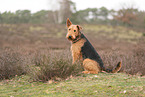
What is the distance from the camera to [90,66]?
510 centimetres

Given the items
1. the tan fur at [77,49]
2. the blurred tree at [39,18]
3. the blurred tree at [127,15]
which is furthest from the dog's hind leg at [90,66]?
the blurred tree at [39,18]

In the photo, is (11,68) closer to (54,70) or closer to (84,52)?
(54,70)

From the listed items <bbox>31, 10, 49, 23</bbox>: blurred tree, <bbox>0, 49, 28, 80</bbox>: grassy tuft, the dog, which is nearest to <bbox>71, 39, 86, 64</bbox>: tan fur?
the dog

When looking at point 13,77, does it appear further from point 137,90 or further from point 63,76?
point 137,90

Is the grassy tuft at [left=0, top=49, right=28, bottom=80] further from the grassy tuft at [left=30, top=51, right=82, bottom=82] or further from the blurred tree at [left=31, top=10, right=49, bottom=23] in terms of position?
the blurred tree at [left=31, top=10, right=49, bottom=23]

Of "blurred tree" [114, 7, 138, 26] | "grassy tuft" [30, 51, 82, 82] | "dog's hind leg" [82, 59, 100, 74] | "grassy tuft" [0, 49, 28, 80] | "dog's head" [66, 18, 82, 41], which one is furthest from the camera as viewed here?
"blurred tree" [114, 7, 138, 26]

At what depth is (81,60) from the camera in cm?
520

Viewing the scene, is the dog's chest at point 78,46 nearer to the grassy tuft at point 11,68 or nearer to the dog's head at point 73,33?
the dog's head at point 73,33

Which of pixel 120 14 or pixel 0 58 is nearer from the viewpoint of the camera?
pixel 0 58

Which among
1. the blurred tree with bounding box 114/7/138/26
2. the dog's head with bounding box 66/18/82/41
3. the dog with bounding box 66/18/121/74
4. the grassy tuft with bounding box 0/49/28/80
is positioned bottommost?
the grassy tuft with bounding box 0/49/28/80

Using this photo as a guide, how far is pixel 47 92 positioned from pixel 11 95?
0.81m

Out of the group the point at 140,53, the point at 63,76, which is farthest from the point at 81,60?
the point at 140,53

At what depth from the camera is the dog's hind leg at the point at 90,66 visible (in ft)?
16.6

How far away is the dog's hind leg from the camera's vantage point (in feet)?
16.6
